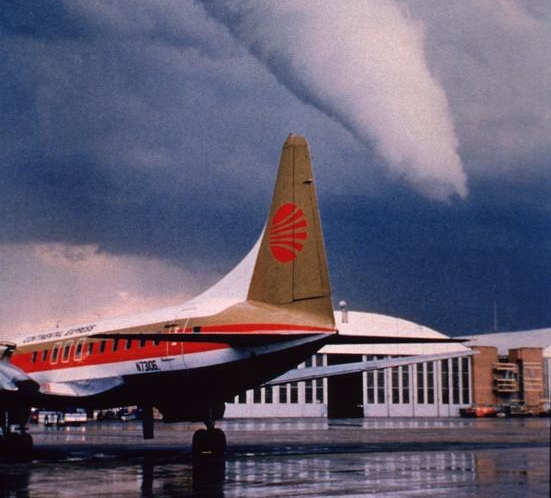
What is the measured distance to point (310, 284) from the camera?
24297mm

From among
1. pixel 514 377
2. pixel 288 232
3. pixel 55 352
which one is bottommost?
pixel 514 377

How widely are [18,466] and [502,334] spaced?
10932 centimetres

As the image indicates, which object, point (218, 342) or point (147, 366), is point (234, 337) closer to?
point (218, 342)

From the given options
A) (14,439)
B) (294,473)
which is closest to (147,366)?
(14,439)

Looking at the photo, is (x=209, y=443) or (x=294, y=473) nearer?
(x=294, y=473)

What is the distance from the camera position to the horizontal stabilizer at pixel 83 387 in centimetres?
2861

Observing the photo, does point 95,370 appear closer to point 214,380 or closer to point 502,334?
point 214,380

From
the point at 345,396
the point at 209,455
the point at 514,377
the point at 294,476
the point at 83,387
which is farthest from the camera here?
the point at 514,377

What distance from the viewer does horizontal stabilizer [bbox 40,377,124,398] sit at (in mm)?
28612

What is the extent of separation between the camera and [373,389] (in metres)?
96.2

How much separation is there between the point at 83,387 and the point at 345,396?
70.8 m

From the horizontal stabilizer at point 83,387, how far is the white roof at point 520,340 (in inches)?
3541

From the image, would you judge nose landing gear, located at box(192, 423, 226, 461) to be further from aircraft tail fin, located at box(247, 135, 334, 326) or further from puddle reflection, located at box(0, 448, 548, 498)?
aircraft tail fin, located at box(247, 135, 334, 326)

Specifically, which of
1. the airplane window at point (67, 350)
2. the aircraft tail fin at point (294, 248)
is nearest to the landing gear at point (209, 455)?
the aircraft tail fin at point (294, 248)
